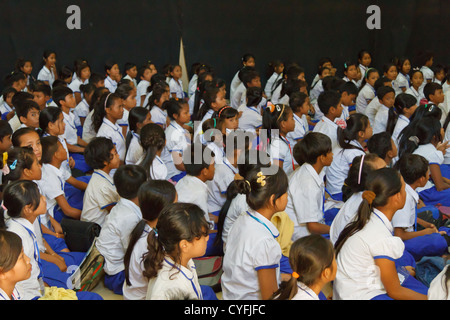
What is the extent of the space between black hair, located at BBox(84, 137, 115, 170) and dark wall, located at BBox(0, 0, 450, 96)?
370 cm

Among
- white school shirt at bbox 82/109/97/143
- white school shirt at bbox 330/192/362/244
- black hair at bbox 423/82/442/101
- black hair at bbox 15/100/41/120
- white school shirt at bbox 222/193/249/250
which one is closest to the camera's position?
white school shirt at bbox 330/192/362/244

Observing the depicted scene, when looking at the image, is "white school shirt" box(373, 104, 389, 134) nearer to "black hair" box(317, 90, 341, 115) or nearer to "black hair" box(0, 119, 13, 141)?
"black hair" box(317, 90, 341, 115)

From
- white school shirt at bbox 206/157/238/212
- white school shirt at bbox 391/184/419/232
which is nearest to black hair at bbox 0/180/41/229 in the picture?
white school shirt at bbox 206/157/238/212

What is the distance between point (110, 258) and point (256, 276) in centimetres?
76

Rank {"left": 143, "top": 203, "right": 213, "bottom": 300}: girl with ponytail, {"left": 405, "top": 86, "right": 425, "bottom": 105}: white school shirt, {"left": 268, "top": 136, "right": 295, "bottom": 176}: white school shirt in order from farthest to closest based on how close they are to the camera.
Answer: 1. {"left": 405, "top": 86, "right": 425, "bottom": 105}: white school shirt
2. {"left": 268, "top": 136, "right": 295, "bottom": 176}: white school shirt
3. {"left": 143, "top": 203, "right": 213, "bottom": 300}: girl with ponytail

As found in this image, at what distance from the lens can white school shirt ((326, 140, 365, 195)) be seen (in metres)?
3.07

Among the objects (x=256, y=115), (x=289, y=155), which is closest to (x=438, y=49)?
(x=256, y=115)

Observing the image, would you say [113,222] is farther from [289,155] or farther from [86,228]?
[289,155]

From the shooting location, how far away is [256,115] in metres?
4.38

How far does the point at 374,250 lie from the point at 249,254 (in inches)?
17.3

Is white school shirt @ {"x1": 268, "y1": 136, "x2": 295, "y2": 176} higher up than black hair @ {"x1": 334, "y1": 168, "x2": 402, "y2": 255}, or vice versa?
black hair @ {"x1": 334, "y1": 168, "x2": 402, "y2": 255}

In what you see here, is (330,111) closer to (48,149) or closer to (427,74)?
(48,149)

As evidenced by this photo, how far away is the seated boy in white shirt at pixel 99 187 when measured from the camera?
8.70ft

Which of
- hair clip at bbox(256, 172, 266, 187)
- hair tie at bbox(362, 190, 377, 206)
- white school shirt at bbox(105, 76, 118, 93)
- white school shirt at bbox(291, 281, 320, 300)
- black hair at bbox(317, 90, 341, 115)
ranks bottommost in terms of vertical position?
white school shirt at bbox(105, 76, 118, 93)
